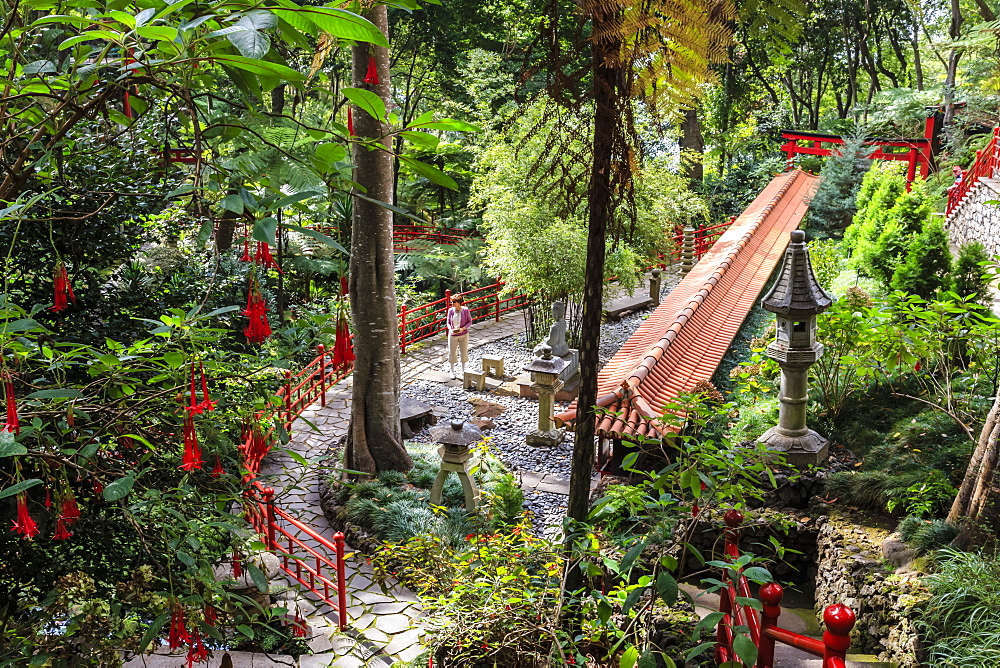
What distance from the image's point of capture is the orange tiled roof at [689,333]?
718 centimetres

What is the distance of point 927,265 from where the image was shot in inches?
408

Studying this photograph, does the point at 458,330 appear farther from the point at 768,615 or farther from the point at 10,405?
the point at 10,405

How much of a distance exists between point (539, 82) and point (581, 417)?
57.8 feet

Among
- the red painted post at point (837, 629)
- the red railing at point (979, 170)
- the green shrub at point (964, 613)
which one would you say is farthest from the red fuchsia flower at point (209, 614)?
the red railing at point (979, 170)

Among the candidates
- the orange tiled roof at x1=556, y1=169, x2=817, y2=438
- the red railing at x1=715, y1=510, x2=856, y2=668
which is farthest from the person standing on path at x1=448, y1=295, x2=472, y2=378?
the red railing at x1=715, y1=510, x2=856, y2=668

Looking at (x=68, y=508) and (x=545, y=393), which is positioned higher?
(x=68, y=508)

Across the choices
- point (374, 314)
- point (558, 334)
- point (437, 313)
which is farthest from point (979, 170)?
point (374, 314)

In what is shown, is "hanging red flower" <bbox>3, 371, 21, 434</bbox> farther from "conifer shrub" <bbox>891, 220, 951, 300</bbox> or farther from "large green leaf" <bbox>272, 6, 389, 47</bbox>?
"conifer shrub" <bbox>891, 220, 951, 300</bbox>

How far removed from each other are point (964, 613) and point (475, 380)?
817cm

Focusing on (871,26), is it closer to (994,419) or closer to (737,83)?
(737,83)

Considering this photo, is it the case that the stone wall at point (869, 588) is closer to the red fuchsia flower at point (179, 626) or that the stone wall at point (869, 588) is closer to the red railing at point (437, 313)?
the red fuchsia flower at point (179, 626)

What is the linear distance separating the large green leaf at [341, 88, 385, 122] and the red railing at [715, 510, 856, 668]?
2.13 meters

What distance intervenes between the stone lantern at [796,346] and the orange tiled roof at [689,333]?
3.23ft

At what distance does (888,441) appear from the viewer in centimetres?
689
